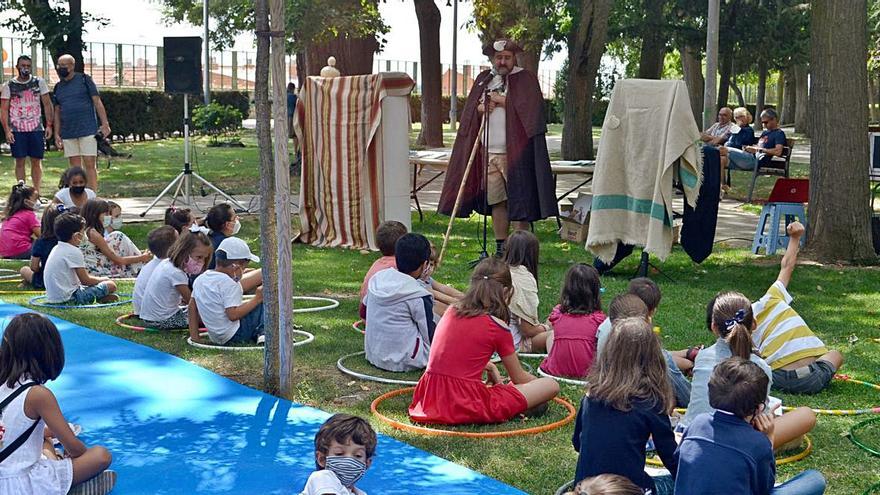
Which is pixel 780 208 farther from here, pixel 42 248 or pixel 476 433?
pixel 42 248

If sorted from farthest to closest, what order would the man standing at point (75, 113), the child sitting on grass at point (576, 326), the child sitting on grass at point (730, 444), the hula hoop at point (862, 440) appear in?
the man standing at point (75, 113), the child sitting on grass at point (576, 326), the hula hoop at point (862, 440), the child sitting on grass at point (730, 444)

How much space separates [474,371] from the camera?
20.2ft

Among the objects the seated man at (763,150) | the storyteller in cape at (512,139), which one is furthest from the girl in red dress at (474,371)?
the seated man at (763,150)

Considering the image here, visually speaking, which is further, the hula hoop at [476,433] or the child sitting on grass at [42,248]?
the child sitting on grass at [42,248]

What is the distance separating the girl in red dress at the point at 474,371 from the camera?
241 inches

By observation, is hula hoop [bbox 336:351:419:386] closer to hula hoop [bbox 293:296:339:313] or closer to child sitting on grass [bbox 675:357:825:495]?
hula hoop [bbox 293:296:339:313]

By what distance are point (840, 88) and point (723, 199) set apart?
246 inches

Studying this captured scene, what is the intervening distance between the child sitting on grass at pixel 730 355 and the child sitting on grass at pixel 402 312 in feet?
6.75

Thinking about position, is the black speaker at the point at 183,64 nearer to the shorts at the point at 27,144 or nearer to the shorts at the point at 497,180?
the shorts at the point at 27,144

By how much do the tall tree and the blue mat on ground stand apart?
703cm

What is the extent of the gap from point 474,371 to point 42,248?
17.0ft

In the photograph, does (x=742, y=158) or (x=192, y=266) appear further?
(x=742, y=158)

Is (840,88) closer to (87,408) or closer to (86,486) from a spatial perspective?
(87,408)

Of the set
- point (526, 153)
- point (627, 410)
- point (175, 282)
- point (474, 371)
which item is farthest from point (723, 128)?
point (627, 410)
